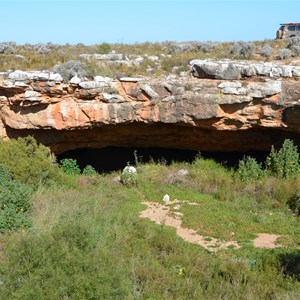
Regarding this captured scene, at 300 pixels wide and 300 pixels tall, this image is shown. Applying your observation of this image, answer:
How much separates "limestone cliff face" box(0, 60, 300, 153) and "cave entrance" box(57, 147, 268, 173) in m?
1.91

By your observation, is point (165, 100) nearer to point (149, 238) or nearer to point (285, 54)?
point (285, 54)

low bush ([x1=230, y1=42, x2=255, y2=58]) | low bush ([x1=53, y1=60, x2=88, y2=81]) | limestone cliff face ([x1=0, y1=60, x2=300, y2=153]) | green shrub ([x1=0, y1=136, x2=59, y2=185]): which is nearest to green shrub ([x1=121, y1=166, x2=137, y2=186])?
limestone cliff face ([x1=0, y1=60, x2=300, y2=153])

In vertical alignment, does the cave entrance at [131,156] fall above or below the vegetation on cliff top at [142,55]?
below

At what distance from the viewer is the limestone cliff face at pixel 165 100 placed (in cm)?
1034

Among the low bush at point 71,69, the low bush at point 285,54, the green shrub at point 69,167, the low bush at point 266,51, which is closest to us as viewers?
the low bush at point 71,69

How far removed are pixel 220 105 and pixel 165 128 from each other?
2121 mm

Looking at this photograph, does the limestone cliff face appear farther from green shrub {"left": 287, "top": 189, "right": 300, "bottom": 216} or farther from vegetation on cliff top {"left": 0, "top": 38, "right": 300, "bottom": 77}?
green shrub {"left": 287, "top": 189, "right": 300, "bottom": 216}

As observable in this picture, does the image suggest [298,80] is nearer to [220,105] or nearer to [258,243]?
[220,105]

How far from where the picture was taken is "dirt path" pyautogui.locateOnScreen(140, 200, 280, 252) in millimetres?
7453

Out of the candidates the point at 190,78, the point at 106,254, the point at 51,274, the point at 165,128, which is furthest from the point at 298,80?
the point at 51,274

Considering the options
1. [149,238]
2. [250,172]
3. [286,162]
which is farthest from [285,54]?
[149,238]

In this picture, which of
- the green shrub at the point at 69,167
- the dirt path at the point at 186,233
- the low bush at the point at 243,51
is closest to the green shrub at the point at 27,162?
the green shrub at the point at 69,167

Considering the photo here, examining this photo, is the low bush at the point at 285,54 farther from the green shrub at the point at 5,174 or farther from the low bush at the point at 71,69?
the green shrub at the point at 5,174

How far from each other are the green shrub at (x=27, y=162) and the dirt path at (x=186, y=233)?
2.49 meters
